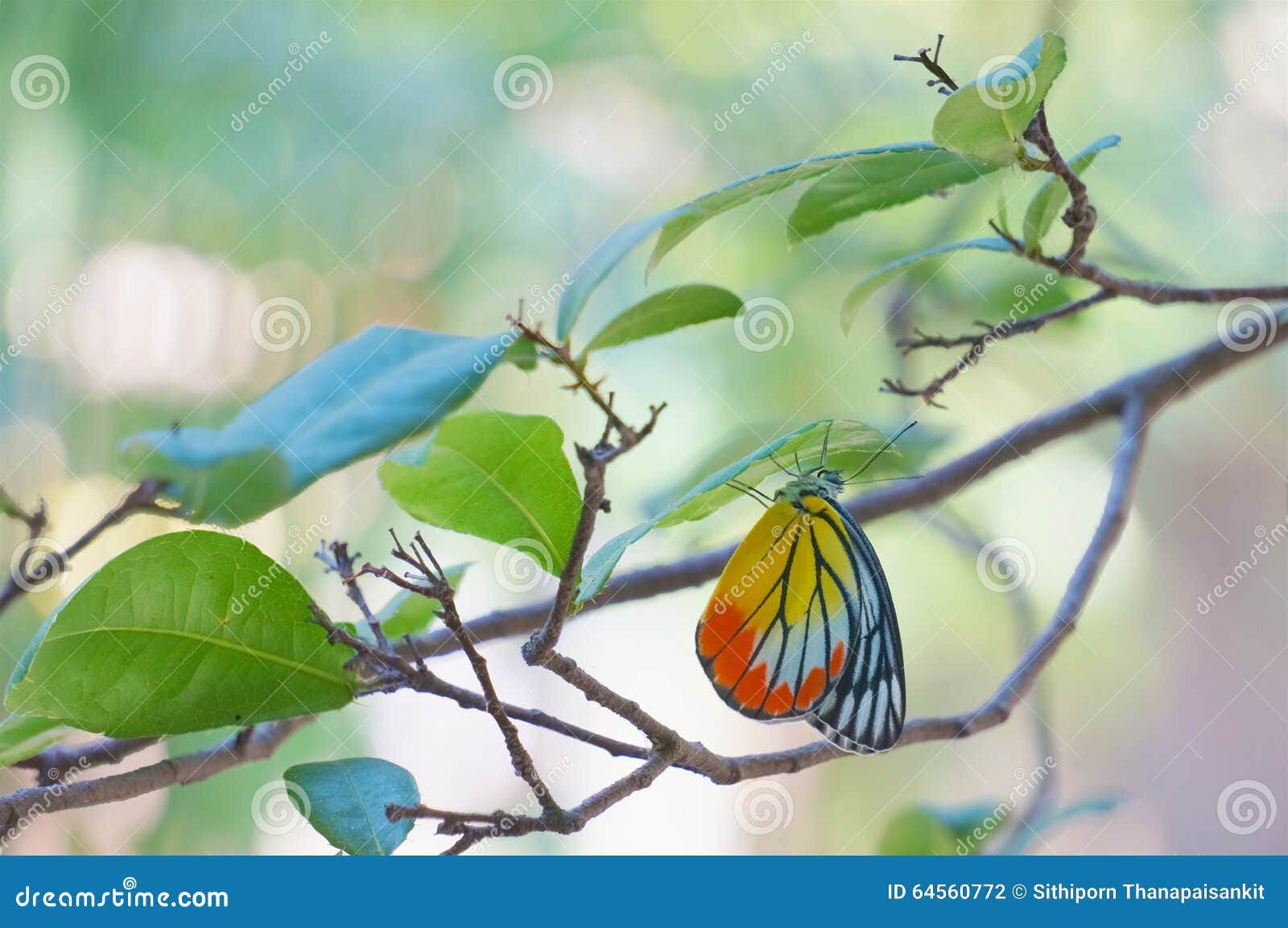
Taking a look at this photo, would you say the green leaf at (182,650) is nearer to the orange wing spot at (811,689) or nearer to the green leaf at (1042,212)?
the orange wing spot at (811,689)

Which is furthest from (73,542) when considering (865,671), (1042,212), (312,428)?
(1042,212)

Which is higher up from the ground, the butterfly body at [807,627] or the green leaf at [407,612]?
the green leaf at [407,612]

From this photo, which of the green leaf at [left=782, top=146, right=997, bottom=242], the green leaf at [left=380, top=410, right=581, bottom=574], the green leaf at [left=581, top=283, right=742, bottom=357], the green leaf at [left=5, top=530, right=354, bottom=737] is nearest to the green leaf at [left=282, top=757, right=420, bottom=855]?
the green leaf at [left=5, top=530, right=354, bottom=737]

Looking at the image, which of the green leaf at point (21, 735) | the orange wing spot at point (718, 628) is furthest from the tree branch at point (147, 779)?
the orange wing spot at point (718, 628)

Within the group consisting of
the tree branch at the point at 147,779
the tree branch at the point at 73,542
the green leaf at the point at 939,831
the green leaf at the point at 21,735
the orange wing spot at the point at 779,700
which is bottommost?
the green leaf at the point at 939,831

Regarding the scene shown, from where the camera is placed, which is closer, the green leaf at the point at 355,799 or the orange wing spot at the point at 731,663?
the green leaf at the point at 355,799

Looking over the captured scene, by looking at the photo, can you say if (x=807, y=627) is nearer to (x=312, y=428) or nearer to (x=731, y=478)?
(x=731, y=478)
